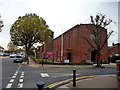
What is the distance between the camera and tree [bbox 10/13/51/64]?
28.1 meters

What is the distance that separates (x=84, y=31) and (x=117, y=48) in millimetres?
23417

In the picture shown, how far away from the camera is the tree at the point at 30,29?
28125 millimetres

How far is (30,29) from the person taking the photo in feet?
92.4

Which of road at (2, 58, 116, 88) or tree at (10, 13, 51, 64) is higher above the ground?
tree at (10, 13, 51, 64)

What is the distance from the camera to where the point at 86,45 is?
29.7 metres

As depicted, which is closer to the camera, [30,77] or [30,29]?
[30,77]

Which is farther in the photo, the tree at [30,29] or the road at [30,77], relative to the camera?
the tree at [30,29]

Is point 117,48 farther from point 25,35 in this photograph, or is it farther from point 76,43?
point 25,35

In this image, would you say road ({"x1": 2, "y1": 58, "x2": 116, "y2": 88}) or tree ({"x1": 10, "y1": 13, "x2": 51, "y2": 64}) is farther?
tree ({"x1": 10, "y1": 13, "x2": 51, "y2": 64})

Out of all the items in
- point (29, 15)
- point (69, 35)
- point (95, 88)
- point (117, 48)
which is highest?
point (29, 15)

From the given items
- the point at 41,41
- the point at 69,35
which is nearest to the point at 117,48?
the point at 69,35

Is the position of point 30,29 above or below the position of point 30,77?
above

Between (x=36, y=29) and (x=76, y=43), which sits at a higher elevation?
(x=36, y=29)

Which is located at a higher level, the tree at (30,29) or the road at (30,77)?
the tree at (30,29)
